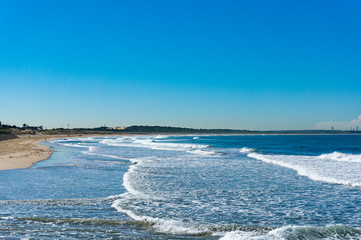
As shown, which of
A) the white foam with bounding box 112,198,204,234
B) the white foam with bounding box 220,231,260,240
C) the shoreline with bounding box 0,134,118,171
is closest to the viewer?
the white foam with bounding box 220,231,260,240

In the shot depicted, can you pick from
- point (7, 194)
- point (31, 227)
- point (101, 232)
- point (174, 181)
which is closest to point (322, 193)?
point (174, 181)

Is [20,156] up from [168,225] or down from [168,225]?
up

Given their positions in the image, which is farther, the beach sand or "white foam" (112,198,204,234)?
the beach sand

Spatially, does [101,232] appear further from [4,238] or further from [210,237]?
[210,237]

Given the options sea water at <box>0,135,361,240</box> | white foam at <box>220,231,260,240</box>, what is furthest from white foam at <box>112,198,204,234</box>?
white foam at <box>220,231,260,240</box>

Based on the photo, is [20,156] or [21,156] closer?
[20,156]

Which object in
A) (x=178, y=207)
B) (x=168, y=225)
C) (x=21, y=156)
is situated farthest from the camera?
(x=21, y=156)

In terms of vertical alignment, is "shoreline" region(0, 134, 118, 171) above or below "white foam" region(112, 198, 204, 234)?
above

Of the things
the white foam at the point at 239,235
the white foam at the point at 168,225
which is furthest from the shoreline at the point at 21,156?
the white foam at the point at 239,235

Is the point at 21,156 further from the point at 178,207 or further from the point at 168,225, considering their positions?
the point at 168,225

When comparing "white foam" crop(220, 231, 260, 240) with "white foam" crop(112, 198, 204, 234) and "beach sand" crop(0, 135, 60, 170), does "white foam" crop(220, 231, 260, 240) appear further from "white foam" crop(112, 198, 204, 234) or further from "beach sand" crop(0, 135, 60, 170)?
"beach sand" crop(0, 135, 60, 170)

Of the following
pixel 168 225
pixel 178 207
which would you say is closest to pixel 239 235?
pixel 168 225

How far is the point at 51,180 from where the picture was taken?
17.0 m

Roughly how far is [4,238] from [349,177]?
17.9 m
